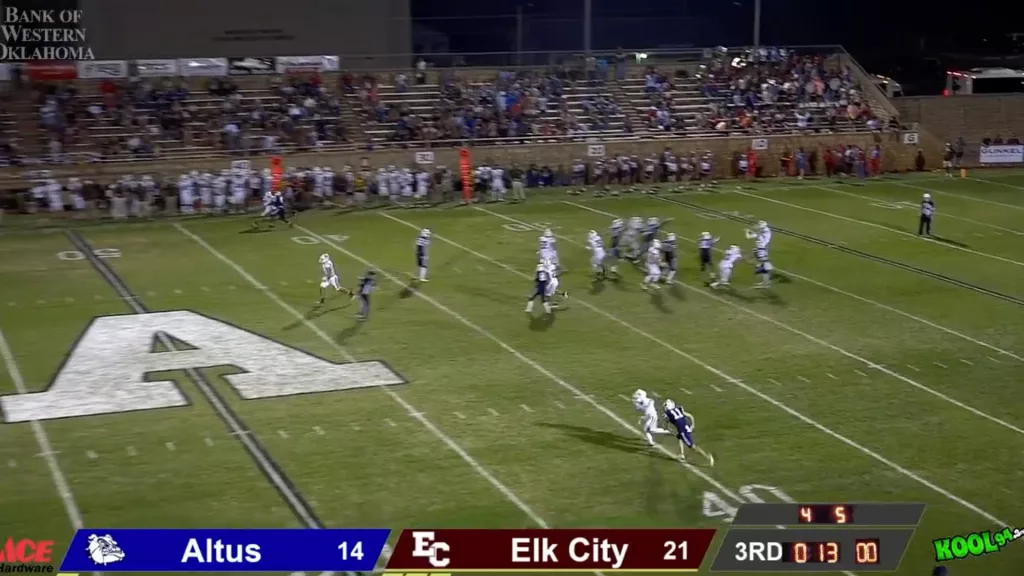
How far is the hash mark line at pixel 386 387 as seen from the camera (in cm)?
1231

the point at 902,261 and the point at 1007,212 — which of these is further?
the point at 1007,212

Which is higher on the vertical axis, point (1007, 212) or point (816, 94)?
point (816, 94)

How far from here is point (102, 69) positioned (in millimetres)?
32688

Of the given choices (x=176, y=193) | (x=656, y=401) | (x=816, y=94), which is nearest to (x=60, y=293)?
(x=176, y=193)

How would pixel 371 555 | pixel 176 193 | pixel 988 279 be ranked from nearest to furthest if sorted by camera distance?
pixel 371 555 → pixel 988 279 → pixel 176 193

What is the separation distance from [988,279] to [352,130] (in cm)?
1754

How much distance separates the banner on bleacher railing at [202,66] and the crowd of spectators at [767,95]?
480 inches

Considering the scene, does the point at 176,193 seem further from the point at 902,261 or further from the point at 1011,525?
the point at 1011,525

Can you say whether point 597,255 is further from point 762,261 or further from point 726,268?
point 762,261

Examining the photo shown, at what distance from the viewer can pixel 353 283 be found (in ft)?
70.8

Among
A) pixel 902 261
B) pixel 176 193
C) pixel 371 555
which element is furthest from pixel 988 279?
pixel 176 193

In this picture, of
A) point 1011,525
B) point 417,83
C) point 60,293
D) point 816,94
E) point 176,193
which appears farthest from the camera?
point 816,94

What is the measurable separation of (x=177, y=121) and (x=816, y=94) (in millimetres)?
19257

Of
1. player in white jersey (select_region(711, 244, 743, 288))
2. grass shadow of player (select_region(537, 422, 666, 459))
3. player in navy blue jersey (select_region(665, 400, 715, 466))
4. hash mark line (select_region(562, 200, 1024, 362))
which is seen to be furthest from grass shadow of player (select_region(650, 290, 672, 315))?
player in navy blue jersey (select_region(665, 400, 715, 466))
